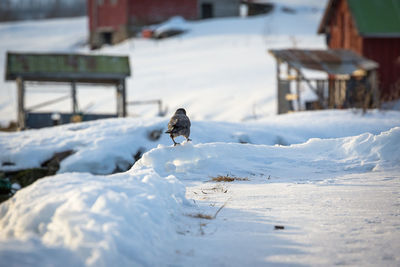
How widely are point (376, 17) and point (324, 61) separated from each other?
571 centimetres

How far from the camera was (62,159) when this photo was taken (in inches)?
448

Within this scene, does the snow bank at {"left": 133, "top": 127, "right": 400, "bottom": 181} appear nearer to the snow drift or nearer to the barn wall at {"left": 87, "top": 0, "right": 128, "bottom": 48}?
the snow drift

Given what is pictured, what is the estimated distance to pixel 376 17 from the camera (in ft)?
75.3

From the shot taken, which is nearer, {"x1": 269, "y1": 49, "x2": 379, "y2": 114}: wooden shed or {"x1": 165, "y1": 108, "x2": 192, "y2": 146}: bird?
{"x1": 165, "y1": 108, "x2": 192, "y2": 146}: bird

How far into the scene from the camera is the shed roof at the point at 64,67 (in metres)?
16.9

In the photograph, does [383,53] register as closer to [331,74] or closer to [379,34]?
[379,34]

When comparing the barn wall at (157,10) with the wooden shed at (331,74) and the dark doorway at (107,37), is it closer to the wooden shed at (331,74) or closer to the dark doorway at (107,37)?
the dark doorway at (107,37)

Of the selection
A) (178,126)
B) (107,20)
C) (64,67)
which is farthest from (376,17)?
(107,20)

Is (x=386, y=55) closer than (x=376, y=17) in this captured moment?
Yes

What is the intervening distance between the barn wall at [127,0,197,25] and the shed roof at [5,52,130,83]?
24975 mm

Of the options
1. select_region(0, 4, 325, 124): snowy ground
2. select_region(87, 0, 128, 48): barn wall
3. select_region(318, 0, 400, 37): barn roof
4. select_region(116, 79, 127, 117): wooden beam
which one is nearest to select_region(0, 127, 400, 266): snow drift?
select_region(116, 79, 127, 117): wooden beam

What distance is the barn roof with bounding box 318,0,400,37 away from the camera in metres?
22.1

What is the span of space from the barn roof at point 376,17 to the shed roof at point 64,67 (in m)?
11.5

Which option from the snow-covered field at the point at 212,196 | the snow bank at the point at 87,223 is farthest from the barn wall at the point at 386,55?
the snow bank at the point at 87,223
